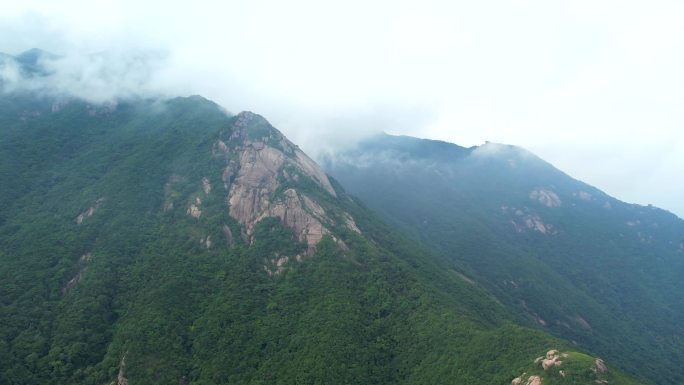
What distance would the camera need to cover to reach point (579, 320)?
535 feet

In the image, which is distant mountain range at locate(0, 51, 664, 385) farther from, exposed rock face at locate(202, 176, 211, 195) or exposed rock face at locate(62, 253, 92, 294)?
exposed rock face at locate(62, 253, 92, 294)

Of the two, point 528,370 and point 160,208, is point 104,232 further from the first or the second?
point 528,370

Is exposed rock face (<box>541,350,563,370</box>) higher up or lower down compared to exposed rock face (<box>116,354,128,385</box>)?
higher up

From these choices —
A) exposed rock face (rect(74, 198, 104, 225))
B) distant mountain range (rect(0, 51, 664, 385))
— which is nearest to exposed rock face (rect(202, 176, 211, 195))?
distant mountain range (rect(0, 51, 664, 385))

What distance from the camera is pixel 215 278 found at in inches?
4596

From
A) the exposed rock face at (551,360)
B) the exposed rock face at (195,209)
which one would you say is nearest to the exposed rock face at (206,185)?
the exposed rock face at (195,209)

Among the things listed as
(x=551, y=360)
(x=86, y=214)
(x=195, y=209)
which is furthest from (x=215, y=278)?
(x=551, y=360)

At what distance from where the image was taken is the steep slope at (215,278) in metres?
92.2

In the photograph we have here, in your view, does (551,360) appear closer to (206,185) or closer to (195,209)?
(195,209)

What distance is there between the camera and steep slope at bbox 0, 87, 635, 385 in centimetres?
9219

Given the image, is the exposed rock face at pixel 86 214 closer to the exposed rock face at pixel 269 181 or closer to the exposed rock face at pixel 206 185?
the exposed rock face at pixel 206 185

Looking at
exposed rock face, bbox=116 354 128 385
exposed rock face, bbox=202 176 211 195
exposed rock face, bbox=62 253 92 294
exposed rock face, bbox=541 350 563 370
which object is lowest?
exposed rock face, bbox=116 354 128 385

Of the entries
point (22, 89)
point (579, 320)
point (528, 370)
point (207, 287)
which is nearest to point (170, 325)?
point (207, 287)

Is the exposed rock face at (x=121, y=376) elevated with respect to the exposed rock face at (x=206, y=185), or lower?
lower
